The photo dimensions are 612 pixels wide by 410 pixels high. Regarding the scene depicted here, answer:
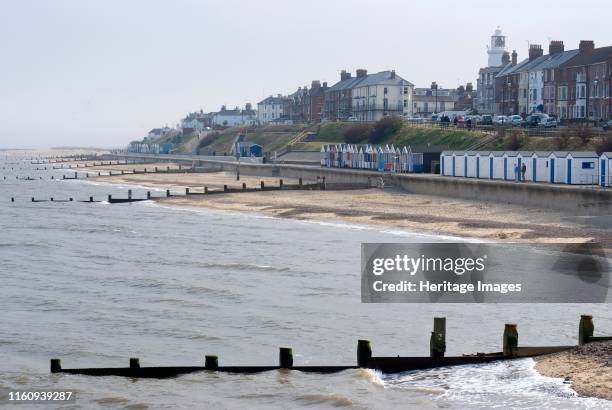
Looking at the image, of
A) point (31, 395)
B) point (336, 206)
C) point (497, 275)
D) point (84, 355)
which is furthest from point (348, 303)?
point (336, 206)

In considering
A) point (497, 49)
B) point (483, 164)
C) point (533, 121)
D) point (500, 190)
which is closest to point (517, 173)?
point (500, 190)

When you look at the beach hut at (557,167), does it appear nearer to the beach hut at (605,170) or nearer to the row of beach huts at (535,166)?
the row of beach huts at (535,166)

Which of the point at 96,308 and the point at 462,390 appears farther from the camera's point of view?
the point at 96,308

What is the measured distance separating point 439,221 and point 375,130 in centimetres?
7628

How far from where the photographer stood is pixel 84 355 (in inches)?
1071

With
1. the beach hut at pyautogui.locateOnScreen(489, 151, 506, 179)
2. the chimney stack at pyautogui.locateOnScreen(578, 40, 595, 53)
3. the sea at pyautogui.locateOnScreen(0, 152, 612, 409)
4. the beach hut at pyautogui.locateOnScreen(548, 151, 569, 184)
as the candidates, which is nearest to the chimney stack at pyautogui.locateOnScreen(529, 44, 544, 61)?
the chimney stack at pyautogui.locateOnScreen(578, 40, 595, 53)

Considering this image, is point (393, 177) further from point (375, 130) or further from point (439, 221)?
point (375, 130)

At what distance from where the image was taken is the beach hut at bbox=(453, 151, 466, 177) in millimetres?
78625

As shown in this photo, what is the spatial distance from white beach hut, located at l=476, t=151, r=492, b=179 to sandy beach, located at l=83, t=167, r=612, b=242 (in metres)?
4.76

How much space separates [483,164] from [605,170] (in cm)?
1679

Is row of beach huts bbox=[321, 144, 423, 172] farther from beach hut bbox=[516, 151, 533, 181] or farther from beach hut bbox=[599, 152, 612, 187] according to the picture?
beach hut bbox=[599, 152, 612, 187]

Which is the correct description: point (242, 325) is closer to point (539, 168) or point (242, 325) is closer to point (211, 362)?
point (211, 362)

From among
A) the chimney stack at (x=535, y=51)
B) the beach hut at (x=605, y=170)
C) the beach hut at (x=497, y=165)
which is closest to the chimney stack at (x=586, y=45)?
the chimney stack at (x=535, y=51)

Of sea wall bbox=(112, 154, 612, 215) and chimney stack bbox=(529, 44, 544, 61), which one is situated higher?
chimney stack bbox=(529, 44, 544, 61)
